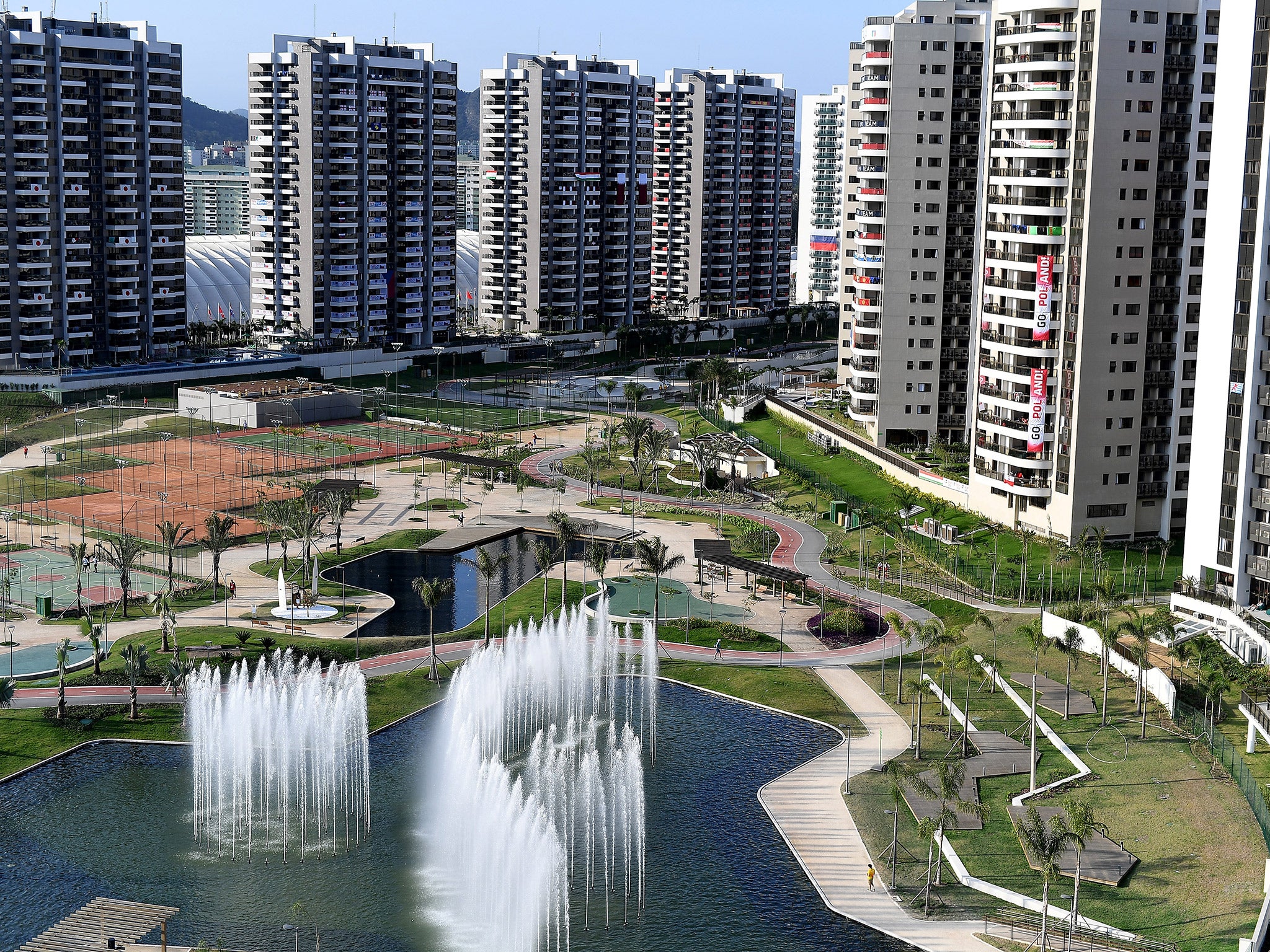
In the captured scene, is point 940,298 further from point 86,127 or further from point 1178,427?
point 86,127

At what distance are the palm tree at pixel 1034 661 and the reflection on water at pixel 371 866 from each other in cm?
1046

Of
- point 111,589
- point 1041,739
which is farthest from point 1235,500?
point 111,589

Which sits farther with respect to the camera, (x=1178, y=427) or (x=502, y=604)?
(x=1178, y=427)

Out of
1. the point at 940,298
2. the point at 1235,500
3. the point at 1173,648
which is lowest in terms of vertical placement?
the point at 1173,648

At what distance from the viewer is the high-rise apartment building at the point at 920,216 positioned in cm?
14150

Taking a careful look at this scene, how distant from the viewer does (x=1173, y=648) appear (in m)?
80.8

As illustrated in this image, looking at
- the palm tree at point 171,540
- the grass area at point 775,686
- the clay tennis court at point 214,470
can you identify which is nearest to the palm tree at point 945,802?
the grass area at point 775,686

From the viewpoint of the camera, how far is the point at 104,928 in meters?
54.4

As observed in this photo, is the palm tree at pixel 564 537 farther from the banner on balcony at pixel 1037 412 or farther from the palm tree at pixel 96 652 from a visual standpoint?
the banner on balcony at pixel 1037 412

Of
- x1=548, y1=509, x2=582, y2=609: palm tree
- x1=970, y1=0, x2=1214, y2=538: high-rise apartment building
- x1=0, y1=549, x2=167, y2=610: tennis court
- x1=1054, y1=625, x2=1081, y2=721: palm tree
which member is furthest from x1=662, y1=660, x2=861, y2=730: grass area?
x1=0, y1=549, x2=167, y2=610: tennis court

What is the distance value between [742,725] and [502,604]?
2542 centimetres

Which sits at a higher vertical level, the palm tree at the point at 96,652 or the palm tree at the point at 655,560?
the palm tree at the point at 655,560

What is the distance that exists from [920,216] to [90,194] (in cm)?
9663

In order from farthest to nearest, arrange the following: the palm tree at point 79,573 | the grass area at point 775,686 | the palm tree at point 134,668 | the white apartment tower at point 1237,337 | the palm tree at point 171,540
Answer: the palm tree at point 171,540 → the palm tree at point 79,573 → the white apartment tower at point 1237,337 → the grass area at point 775,686 → the palm tree at point 134,668
